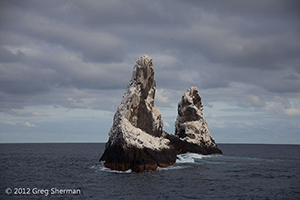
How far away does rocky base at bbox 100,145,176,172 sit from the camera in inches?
1883

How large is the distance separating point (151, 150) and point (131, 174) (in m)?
7.75

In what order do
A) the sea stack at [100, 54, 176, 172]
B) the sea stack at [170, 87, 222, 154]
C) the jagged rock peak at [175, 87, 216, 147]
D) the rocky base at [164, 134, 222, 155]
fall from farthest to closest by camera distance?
1. the jagged rock peak at [175, 87, 216, 147]
2. the sea stack at [170, 87, 222, 154]
3. the rocky base at [164, 134, 222, 155]
4. the sea stack at [100, 54, 176, 172]

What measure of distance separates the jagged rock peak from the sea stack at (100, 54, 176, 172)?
2675cm

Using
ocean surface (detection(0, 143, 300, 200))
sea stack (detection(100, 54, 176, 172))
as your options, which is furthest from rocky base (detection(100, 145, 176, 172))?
ocean surface (detection(0, 143, 300, 200))

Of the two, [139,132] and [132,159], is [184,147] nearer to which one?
[139,132]

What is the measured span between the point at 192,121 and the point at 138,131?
44.4 m

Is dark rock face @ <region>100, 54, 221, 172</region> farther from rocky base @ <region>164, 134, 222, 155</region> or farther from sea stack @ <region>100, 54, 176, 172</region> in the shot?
rocky base @ <region>164, 134, 222, 155</region>

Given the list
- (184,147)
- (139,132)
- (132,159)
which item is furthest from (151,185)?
(184,147)

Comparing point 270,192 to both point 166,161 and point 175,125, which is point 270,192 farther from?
point 175,125

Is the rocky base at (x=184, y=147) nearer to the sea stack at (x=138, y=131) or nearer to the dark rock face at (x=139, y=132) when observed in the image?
the dark rock face at (x=139, y=132)

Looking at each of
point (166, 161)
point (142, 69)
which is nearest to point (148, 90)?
point (142, 69)

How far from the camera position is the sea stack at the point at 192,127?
8619cm

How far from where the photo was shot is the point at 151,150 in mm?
52031

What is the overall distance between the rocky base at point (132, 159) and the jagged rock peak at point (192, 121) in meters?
38.1
